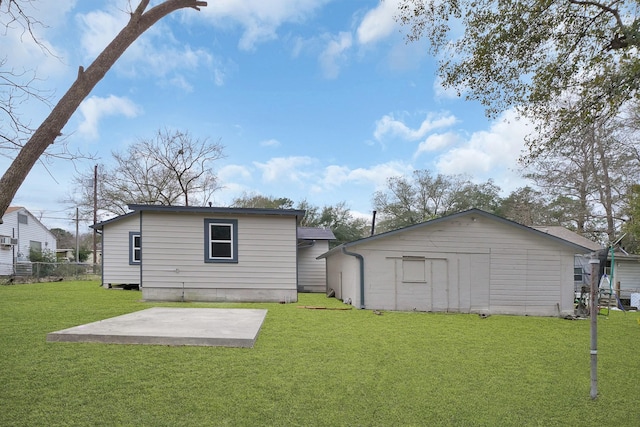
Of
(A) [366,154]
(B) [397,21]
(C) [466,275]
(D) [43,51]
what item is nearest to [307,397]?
(D) [43,51]

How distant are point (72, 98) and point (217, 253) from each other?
26.7ft

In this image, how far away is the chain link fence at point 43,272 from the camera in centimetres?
1788

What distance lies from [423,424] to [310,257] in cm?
1414

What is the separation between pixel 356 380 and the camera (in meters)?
4.21

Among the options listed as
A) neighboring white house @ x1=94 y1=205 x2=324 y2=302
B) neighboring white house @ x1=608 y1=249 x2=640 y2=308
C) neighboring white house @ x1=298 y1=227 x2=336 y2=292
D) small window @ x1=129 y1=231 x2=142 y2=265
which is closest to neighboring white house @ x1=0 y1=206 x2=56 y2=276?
small window @ x1=129 y1=231 x2=142 y2=265

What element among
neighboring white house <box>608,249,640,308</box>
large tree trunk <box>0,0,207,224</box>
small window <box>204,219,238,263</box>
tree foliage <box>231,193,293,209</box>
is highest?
tree foliage <box>231,193,293,209</box>

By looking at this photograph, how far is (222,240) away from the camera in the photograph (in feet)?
36.5

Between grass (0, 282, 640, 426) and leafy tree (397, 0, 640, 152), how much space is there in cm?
423

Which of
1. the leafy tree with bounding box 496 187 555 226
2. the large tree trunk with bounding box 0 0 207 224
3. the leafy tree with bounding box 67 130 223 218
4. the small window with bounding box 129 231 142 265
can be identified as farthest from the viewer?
the leafy tree with bounding box 496 187 555 226

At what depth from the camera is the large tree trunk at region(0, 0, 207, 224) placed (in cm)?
298

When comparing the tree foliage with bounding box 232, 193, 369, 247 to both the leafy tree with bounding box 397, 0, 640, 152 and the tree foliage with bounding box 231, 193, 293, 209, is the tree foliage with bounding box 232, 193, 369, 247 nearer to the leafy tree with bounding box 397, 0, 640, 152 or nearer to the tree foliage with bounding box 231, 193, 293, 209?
the tree foliage with bounding box 231, 193, 293, 209

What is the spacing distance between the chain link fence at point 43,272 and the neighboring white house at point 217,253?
11362 mm

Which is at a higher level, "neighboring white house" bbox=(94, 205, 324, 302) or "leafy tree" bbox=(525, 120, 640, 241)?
"leafy tree" bbox=(525, 120, 640, 241)

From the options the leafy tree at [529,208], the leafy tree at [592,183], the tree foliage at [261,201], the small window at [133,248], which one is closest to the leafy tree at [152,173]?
the tree foliage at [261,201]
